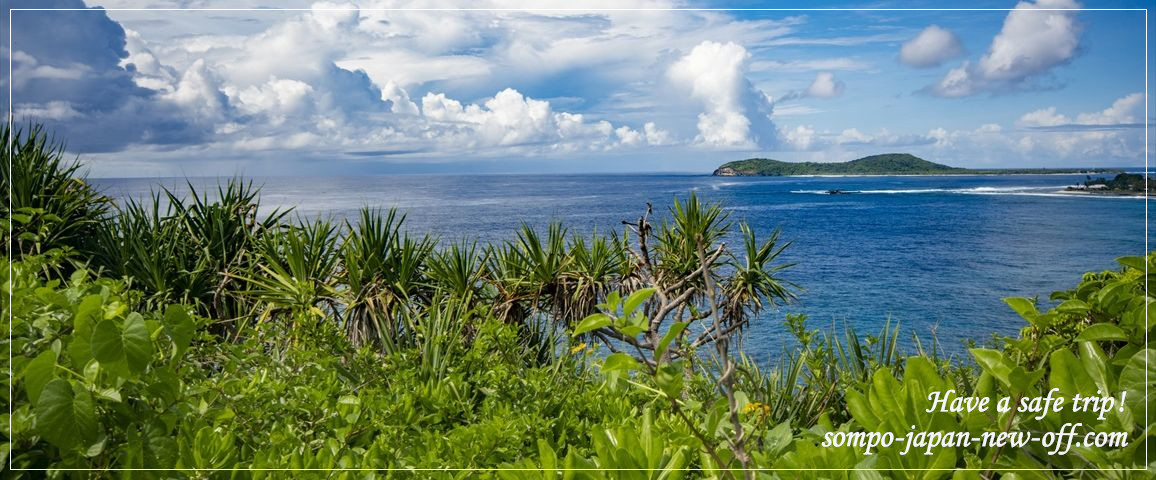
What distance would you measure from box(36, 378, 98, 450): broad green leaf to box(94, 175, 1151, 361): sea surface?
655 centimetres

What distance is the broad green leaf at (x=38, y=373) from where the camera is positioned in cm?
111

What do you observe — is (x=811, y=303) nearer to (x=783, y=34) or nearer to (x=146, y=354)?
(x=783, y=34)

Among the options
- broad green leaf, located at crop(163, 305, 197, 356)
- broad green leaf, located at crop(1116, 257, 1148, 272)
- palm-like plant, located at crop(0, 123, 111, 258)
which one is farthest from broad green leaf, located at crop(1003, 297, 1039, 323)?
palm-like plant, located at crop(0, 123, 111, 258)

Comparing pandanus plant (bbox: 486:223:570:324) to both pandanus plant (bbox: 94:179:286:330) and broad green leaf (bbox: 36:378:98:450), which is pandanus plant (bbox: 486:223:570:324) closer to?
pandanus plant (bbox: 94:179:286:330)

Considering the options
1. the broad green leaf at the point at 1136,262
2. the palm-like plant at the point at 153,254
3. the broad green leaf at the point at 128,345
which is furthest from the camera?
the palm-like plant at the point at 153,254

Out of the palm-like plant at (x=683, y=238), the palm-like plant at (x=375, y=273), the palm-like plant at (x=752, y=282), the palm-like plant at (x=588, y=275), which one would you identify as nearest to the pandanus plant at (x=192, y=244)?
the palm-like plant at (x=375, y=273)

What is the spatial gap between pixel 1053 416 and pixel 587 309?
508 cm

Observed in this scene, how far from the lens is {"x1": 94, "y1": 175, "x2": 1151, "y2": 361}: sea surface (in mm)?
16703

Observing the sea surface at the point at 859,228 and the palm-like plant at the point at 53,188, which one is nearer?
the palm-like plant at the point at 53,188

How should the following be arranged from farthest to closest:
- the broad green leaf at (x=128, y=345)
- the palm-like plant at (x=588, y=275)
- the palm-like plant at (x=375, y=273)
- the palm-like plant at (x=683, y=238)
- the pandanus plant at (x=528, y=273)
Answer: the palm-like plant at (x=683, y=238), the palm-like plant at (x=588, y=275), the pandanus plant at (x=528, y=273), the palm-like plant at (x=375, y=273), the broad green leaf at (x=128, y=345)

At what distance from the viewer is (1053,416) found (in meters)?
1.09

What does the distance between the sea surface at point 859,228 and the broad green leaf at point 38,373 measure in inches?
256

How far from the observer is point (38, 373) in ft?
3.68

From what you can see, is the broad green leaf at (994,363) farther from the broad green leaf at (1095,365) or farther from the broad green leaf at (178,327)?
the broad green leaf at (178,327)
